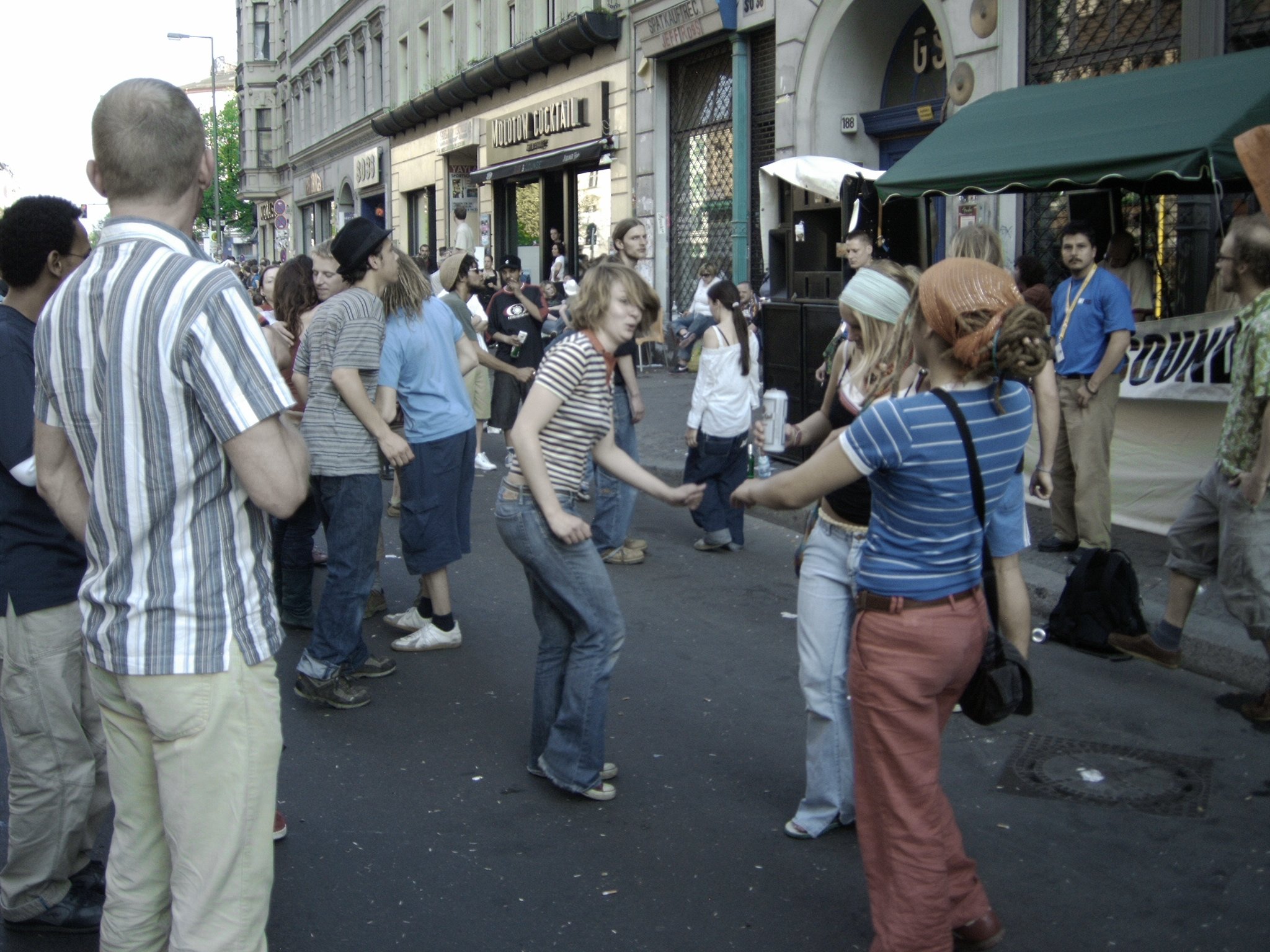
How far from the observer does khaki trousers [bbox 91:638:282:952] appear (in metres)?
2.31

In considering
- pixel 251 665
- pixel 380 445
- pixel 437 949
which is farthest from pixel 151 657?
pixel 380 445

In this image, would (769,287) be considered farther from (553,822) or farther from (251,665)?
(251,665)

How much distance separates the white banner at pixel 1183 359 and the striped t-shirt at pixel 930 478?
5.07 meters

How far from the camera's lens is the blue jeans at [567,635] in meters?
4.02

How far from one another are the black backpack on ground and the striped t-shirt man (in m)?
4.52

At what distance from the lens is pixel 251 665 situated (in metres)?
2.37

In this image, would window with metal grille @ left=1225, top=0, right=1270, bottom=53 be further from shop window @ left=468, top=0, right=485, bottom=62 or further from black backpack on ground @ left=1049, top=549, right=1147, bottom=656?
shop window @ left=468, top=0, right=485, bottom=62

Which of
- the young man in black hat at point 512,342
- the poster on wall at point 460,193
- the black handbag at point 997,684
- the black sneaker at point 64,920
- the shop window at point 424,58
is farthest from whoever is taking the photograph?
the shop window at point 424,58

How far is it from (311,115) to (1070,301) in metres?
45.1

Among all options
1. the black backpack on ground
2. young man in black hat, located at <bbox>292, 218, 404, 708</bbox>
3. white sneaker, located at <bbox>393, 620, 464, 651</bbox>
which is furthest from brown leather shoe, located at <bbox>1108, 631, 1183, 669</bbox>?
young man in black hat, located at <bbox>292, 218, 404, 708</bbox>

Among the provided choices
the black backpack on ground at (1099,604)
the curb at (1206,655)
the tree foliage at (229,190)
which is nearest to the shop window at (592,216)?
the curb at (1206,655)

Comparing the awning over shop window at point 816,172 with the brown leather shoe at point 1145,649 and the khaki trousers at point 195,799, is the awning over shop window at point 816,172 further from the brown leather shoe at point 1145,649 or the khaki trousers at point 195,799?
the khaki trousers at point 195,799

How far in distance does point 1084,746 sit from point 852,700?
Answer: 2.10 m

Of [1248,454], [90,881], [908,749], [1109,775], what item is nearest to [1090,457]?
[1248,454]
